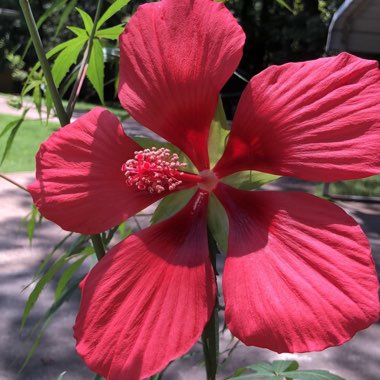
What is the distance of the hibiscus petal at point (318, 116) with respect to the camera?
323 millimetres

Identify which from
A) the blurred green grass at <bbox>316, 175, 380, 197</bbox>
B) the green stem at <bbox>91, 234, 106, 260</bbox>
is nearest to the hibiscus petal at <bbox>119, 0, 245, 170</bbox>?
the green stem at <bbox>91, 234, 106, 260</bbox>

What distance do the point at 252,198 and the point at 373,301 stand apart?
121mm

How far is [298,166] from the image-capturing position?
0.35m

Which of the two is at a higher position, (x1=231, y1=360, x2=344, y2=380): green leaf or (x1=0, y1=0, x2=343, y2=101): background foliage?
(x1=231, y1=360, x2=344, y2=380): green leaf

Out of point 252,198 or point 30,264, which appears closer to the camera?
point 252,198

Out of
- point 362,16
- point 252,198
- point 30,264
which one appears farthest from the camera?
point 362,16

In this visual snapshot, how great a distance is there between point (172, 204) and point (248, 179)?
0.18 feet

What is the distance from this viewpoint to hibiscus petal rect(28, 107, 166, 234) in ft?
1.19

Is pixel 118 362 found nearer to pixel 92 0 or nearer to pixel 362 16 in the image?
pixel 362 16

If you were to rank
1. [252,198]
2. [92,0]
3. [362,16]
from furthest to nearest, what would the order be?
[92,0], [362,16], [252,198]

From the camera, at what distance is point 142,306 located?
1.10 feet

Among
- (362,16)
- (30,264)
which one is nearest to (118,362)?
(30,264)

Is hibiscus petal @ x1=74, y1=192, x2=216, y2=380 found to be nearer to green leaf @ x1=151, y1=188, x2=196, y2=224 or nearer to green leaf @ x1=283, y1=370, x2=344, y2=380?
green leaf @ x1=151, y1=188, x2=196, y2=224

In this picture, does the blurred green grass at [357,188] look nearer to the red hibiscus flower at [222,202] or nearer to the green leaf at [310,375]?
the green leaf at [310,375]
